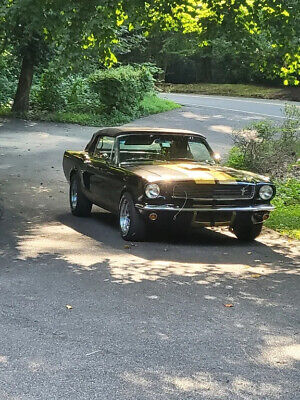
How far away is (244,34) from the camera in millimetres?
12562

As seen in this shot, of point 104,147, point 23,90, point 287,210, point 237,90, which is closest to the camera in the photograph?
point 104,147

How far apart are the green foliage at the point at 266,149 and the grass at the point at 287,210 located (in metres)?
0.90

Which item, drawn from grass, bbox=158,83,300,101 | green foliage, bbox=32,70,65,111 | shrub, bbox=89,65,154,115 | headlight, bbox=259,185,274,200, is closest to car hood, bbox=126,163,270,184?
headlight, bbox=259,185,274,200

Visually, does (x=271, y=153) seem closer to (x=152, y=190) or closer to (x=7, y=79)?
(x=152, y=190)

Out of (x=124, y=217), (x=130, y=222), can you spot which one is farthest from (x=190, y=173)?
(x=124, y=217)

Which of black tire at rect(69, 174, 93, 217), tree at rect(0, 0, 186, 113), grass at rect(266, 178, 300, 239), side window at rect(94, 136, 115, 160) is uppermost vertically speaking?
tree at rect(0, 0, 186, 113)

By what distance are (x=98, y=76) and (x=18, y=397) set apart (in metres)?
26.9

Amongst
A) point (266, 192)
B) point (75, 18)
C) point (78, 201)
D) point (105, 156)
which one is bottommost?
point (78, 201)

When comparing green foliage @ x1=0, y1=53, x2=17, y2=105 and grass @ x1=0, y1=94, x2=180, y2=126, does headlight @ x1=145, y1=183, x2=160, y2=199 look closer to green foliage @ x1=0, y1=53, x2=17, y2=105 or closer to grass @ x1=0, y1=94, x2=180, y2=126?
grass @ x1=0, y1=94, x2=180, y2=126

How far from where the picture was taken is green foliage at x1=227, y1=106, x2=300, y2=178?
1631 cm

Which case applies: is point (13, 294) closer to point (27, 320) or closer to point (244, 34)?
point (27, 320)

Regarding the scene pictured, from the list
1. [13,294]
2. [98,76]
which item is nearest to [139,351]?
[13,294]

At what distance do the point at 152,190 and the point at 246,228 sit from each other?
67.3 inches

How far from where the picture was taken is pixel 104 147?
11250mm
